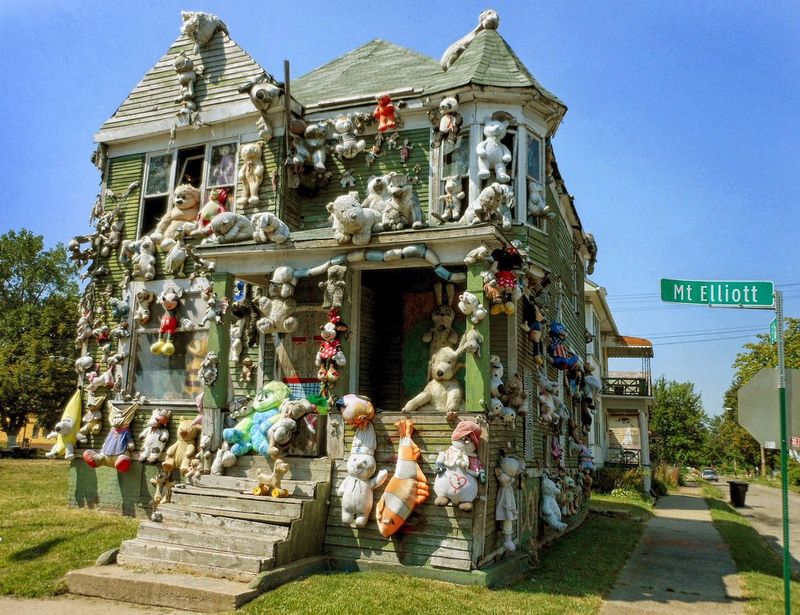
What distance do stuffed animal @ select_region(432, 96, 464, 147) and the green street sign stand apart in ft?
21.0

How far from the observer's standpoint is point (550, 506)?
12.0 metres

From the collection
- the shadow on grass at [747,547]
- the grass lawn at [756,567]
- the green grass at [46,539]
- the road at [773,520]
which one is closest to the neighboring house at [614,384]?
the road at [773,520]

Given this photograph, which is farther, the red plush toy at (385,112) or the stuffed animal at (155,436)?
the red plush toy at (385,112)

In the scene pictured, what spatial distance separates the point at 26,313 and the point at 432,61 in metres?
32.3

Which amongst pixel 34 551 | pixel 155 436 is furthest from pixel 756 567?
pixel 34 551

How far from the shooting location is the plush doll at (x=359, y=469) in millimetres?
8625

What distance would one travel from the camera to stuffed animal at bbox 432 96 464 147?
1221 centimetres

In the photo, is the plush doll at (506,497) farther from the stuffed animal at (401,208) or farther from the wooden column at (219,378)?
the wooden column at (219,378)

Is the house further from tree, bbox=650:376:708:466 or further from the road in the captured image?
tree, bbox=650:376:708:466

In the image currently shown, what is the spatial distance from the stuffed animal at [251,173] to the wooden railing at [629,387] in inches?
818

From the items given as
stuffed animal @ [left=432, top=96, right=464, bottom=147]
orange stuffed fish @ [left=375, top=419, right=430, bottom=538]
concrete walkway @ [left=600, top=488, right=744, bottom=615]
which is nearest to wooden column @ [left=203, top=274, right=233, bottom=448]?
orange stuffed fish @ [left=375, top=419, right=430, bottom=538]

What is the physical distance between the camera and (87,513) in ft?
41.0

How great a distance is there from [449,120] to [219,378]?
6.19 m

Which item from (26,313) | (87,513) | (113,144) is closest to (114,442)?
(87,513)
